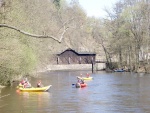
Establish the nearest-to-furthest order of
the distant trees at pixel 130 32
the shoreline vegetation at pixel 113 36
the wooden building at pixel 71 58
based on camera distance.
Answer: the shoreline vegetation at pixel 113 36
the distant trees at pixel 130 32
the wooden building at pixel 71 58

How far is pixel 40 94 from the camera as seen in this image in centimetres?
3198

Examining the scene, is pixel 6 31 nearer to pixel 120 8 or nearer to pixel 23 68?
pixel 23 68

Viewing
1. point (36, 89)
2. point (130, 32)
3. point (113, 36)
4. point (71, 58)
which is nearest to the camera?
point (36, 89)

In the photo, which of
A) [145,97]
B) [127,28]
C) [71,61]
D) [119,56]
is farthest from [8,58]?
[71,61]

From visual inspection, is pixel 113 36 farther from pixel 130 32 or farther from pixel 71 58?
pixel 71 58

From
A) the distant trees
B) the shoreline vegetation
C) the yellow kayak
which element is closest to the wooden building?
the shoreline vegetation

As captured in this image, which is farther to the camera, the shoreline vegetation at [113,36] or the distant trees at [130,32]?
the distant trees at [130,32]

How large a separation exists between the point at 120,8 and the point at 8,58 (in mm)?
48805

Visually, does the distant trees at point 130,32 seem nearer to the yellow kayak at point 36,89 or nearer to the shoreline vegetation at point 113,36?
the shoreline vegetation at point 113,36

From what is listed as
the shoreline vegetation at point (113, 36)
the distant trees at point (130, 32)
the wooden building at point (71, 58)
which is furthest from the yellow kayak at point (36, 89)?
the wooden building at point (71, 58)

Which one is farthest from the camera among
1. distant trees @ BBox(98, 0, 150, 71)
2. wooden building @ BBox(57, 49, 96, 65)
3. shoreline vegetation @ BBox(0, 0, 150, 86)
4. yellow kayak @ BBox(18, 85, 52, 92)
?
wooden building @ BBox(57, 49, 96, 65)

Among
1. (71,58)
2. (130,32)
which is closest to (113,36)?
(130,32)

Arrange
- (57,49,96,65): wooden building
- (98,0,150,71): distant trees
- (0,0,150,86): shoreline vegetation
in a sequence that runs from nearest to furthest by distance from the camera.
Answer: (0,0,150,86): shoreline vegetation, (98,0,150,71): distant trees, (57,49,96,65): wooden building

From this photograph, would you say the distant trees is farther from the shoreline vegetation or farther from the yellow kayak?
the yellow kayak
